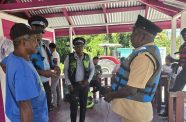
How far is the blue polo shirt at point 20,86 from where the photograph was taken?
1.48 metres

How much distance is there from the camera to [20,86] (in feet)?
4.83

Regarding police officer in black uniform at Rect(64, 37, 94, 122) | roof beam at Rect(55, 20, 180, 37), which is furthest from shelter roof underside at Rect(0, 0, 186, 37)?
police officer in black uniform at Rect(64, 37, 94, 122)

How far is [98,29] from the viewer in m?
7.65

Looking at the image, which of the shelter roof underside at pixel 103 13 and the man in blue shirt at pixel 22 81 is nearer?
the man in blue shirt at pixel 22 81

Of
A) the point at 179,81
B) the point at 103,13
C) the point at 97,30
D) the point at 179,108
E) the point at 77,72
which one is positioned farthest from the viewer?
the point at 97,30

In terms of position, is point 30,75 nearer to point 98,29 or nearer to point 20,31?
point 20,31

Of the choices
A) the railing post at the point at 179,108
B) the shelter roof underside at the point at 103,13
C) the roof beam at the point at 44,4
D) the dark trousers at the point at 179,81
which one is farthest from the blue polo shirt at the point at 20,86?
the shelter roof underside at the point at 103,13

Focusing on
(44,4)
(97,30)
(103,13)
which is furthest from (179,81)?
(97,30)

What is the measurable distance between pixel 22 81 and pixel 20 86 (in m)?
0.03

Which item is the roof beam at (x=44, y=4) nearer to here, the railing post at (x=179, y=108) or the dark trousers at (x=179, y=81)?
the dark trousers at (x=179, y=81)

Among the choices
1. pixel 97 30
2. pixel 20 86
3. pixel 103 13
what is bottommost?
pixel 20 86

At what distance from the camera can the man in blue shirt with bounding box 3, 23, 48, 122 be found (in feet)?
4.86

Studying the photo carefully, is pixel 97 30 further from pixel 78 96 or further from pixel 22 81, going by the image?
pixel 22 81

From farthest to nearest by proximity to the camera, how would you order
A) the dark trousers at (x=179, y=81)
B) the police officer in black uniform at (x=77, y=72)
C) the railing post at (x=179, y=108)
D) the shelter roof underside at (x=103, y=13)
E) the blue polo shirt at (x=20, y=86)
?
the shelter roof underside at (x=103, y=13) < the dark trousers at (x=179, y=81) < the police officer in black uniform at (x=77, y=72) < the railing post at (x=179, y=108) < the blue polo shirt at (x=20, y=86)
